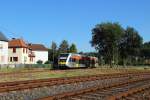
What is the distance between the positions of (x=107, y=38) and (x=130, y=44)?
1536 cm

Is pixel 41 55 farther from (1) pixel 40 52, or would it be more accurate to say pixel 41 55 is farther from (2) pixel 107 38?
(2) pixel 107 38

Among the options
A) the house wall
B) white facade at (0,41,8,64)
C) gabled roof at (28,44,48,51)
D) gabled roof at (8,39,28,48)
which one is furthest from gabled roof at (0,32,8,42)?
gabled roof at (28,44,48,51)

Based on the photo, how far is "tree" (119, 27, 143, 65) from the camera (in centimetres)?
12006

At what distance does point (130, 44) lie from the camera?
122312mm

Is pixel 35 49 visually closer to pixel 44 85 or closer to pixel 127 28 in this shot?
pixel 127 28

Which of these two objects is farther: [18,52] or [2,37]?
[18,52]

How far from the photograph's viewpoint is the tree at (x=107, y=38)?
4294 inches

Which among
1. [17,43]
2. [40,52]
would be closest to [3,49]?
[17,43]

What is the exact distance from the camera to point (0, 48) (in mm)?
88125

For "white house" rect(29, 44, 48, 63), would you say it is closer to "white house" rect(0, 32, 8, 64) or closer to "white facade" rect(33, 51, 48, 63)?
"white facade" rect(33, 51, 48, 63)

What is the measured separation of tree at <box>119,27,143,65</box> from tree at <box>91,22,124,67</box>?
25.2ft

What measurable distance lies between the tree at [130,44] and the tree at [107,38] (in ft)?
25.2

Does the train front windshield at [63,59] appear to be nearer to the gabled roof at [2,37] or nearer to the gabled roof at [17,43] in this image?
the gabled roof at [2,37]

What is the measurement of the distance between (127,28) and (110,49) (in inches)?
802
